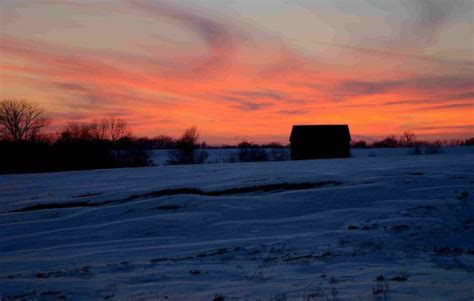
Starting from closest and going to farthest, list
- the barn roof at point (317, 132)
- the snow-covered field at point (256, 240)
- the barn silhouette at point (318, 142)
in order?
the snow-covered field at point (256, 240), the barn silhouette at point (318, 142), the barn roof at point (317, 132)

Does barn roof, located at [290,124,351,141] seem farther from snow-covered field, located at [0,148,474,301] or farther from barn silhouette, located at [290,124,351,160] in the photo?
snow-covered field, located at [0,148,474,301]

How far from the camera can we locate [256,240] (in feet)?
43.7

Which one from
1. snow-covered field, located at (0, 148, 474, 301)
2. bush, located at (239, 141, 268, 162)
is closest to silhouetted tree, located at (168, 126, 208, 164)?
bush, located at (239, 141, 268, 162)

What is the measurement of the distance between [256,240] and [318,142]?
46.2 metres

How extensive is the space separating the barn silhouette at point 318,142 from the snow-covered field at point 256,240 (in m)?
32.5

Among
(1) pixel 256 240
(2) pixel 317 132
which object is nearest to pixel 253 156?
(2) pixel 317 132

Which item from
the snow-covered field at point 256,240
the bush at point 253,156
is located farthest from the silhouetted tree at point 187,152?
the snow-covered field at point 256,240

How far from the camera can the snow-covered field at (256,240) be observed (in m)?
8.10

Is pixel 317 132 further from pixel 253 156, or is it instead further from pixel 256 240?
pixel 256 240

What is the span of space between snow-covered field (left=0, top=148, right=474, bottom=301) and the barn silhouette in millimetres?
32523

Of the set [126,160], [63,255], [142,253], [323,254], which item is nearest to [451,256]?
[323,254]

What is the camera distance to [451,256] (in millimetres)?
10359

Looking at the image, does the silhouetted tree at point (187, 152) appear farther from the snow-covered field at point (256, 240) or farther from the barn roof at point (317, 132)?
the snow-covered field at point (256, 240)

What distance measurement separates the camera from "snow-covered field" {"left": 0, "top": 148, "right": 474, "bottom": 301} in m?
8.10
